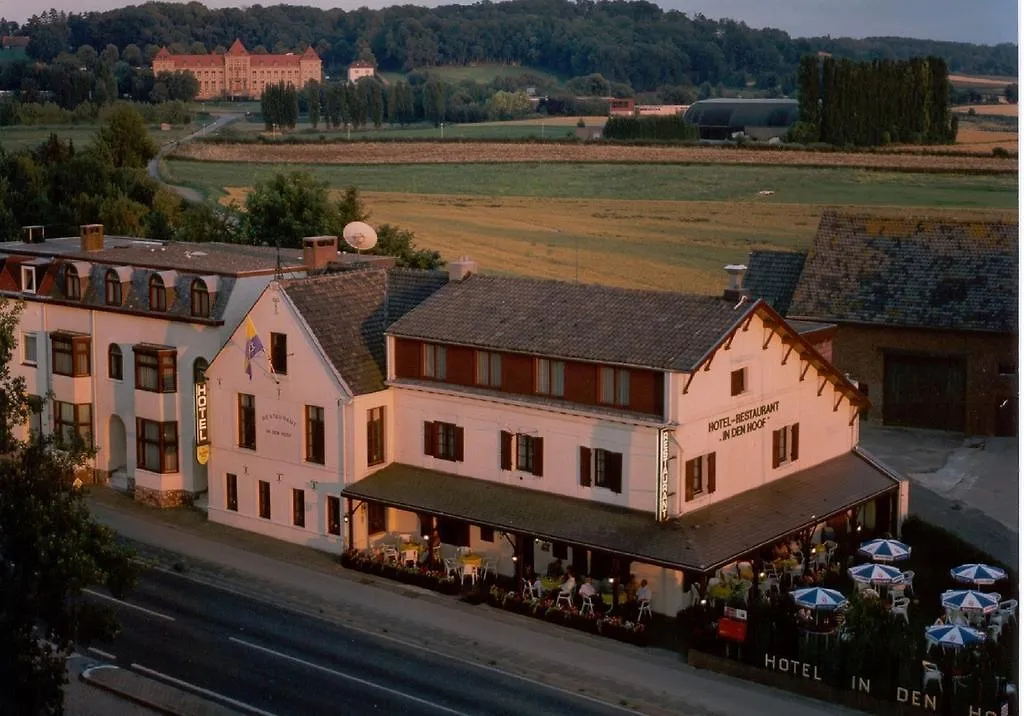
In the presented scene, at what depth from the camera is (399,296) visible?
147 ft

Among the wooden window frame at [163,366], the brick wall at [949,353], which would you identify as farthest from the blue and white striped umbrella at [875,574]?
the wooden window frame at [163,366]

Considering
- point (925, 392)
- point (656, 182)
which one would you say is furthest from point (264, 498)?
point (656, 182)

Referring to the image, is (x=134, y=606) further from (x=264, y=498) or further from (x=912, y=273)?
(x=912, y=273)

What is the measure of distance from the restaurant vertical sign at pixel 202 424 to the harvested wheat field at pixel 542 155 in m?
31.5

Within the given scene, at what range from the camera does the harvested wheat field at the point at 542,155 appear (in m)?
64.4

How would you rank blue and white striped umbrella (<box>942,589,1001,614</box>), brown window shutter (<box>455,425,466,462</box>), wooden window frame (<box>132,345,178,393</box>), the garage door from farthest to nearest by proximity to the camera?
the garage door, wooden window frame (<box>132,345,178,393</box>), brown window shutter (<box>455,425,466,462</box>), blue and white striped umbrella (<box>942,589,1001,614</box>)

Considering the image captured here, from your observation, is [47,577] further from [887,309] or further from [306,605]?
[887,309]

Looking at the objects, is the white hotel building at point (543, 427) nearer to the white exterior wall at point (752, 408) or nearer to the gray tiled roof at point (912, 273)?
the white exterior wall at point (752, 408)

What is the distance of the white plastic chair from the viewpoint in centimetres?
3098

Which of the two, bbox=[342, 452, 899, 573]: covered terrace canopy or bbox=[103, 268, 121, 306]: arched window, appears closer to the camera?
→ bbox=[342, 452, 899, 573]: covered terrace canopy

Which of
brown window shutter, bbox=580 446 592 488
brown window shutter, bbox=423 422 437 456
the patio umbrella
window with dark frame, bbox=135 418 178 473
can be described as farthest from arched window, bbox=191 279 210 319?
the patio umbrella

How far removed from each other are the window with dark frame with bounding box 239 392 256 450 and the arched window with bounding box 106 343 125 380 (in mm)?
6884

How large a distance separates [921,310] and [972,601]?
23460 millimetres

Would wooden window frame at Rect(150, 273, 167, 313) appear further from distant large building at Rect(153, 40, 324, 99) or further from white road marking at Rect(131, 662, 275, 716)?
distant large building at Rect(153, 40, 324, 99)
